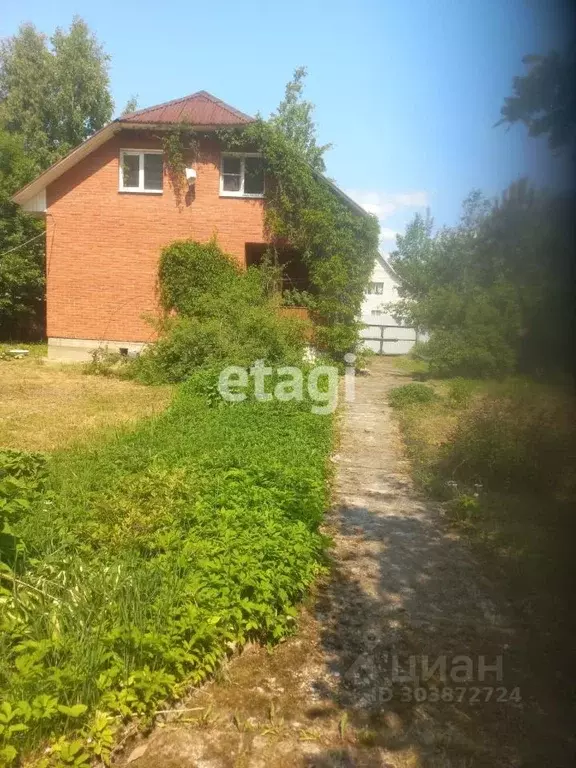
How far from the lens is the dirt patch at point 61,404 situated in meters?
7.44

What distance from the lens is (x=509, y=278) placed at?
287 centimetres

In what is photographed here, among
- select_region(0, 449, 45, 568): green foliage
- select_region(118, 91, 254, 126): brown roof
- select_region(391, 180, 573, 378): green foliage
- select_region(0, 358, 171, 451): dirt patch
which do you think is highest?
select_region(118, 91, 254, 126): brown roof

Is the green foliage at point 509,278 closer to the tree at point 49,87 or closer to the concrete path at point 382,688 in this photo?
the concrete path at point 382,688

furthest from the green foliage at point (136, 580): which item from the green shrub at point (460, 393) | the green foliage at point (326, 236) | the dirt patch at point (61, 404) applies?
the green foliage at point (326, 236)

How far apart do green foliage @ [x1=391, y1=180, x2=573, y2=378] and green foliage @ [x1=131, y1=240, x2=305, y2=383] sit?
7722 mm

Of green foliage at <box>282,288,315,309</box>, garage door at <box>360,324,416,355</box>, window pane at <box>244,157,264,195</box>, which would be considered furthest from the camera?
garage door at <box>360,324,416,355</box>

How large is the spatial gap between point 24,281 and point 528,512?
1912 centimetres

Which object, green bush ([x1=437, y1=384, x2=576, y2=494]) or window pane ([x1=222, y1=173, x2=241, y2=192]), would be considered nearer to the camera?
green bush ([x1=437, y1=384, x2=576, y2=494])

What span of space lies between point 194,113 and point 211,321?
250 inches

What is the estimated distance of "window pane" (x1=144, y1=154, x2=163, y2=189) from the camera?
15562mm

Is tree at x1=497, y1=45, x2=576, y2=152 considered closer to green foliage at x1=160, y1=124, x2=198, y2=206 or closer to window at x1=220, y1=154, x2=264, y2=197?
window at x1=220, y1=154, x2=264, y2=197

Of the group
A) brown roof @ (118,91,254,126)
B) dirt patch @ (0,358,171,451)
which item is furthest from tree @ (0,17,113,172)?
dirt patch @ (0,358,171,451)

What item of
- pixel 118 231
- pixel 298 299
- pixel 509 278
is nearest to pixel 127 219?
pixel 118 231

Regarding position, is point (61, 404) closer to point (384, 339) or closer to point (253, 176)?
point (253, 176)
